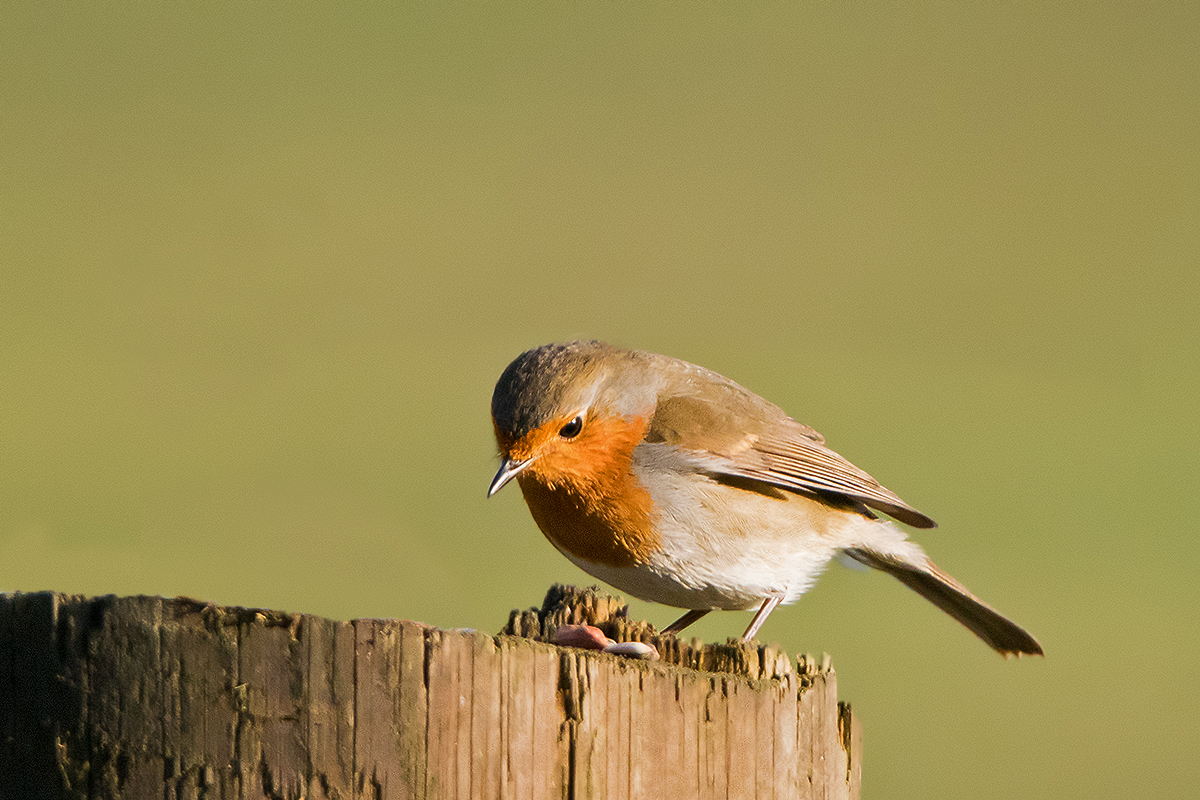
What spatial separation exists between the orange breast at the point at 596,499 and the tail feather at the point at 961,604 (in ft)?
4.23

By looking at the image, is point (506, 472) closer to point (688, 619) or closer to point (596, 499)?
point (596, 499)

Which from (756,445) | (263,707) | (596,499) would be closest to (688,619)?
(756,445)

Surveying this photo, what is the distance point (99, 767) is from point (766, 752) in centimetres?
145

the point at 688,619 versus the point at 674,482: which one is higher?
the point at 674,482

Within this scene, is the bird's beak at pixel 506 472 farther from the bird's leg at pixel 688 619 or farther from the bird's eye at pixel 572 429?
the bird's leg at pixel 688 619

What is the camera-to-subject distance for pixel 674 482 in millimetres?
4672

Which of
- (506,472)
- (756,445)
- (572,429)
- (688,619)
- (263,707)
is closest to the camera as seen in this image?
(263,707)

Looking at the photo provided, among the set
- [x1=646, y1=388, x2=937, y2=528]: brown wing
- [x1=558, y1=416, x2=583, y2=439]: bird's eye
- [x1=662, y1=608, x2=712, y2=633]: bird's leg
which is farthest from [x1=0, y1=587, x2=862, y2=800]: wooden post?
[x1=662, y1=608, x2=712, y2=633]: bird's leg

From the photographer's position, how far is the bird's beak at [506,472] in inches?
164

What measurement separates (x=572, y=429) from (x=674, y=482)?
1.49ft

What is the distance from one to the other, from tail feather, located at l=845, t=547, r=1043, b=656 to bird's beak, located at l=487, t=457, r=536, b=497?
1756mm

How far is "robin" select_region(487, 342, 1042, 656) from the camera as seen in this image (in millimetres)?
4496

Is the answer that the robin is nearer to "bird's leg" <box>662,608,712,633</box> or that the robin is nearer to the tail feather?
"bird's leg" <box>662,608,712,633</box>

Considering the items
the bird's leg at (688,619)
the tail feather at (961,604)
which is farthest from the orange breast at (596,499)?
the tail feather at (961,604)
